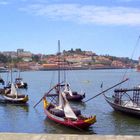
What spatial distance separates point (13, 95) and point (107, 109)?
47.9 ft

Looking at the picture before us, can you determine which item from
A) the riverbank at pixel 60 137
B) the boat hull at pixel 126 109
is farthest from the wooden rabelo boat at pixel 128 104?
the riverbank at pixel 60 137

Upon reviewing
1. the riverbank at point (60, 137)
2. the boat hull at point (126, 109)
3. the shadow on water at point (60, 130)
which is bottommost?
the shadow on water at point (60, 130)

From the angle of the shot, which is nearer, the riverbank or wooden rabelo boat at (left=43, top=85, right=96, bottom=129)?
the riverbank

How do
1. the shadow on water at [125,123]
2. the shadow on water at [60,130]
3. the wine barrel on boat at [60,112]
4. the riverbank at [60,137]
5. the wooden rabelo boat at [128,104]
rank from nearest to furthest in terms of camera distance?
the riverbank at [60,137]
the shadow on water at [60,130]
the shadow on water at [125,123]
the wine barrel on boat at [60,112]
the wooden rabelo boat at [128,104]

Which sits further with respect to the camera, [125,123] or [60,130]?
[125,123]

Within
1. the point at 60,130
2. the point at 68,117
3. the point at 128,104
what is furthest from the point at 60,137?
the point at 128,104

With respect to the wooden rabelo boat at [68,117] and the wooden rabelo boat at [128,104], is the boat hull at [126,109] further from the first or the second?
the wooden rabelo boat at [68,117]

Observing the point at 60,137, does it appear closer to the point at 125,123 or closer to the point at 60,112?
the point at 60,112

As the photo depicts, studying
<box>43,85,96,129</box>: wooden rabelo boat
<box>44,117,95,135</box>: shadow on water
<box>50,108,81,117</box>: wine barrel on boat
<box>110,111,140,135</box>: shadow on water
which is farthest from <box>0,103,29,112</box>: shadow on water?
<box>44,117,95,135</box>: shadow on water

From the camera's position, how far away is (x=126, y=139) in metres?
16.2

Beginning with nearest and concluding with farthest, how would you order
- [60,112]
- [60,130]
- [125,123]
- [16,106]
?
[60,130] → [60,112] → [125,123] → [16,106]

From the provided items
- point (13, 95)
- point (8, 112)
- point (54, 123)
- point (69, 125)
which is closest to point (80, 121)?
point (69, 125)

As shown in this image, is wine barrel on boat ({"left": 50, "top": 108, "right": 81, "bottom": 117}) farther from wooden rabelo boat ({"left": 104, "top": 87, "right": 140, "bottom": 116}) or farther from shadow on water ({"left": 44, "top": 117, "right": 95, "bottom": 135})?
wooden rabelo boat ({"left": 104, "top": 87, "right": 140, "bottom": 116})

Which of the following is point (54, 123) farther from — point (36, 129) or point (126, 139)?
point (126, 139)
